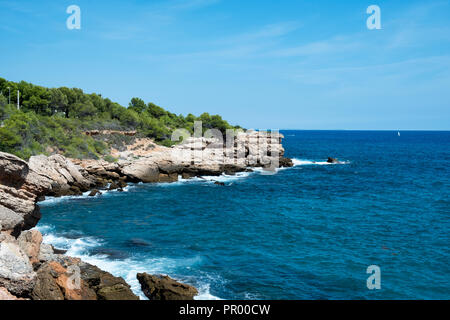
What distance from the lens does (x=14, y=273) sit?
41.7 feet

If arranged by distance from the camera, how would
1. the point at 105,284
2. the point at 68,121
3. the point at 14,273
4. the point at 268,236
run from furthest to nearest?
the point at 68,121, the point at 268,236, the point at 105,284, the point at 14,273

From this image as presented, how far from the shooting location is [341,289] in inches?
689

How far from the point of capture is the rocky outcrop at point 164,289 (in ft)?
50.7

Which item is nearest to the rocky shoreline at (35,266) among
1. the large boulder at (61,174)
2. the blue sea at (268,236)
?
the blue sea at (268,236)

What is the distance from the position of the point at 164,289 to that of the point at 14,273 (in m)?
6.21

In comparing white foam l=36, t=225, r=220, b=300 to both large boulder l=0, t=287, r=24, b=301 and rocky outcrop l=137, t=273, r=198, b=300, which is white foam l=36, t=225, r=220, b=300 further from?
large boulder l=0, t=287, r=24, b=301

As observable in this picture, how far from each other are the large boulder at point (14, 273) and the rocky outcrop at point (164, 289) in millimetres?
5142

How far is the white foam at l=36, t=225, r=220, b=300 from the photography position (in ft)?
57.0

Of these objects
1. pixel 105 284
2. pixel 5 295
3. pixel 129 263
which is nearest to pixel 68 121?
pixel 129 263

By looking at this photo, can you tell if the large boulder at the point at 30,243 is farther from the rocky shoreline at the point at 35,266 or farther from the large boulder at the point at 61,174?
the large boulder at the point at 61,174

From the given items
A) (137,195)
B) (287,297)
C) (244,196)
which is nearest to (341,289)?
(287,297)

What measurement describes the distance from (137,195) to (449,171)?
55.6m

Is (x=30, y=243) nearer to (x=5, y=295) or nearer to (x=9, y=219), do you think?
(x=9, y=219)

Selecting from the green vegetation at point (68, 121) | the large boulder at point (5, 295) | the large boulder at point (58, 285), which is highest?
the green vegetation at point (68, 121)
